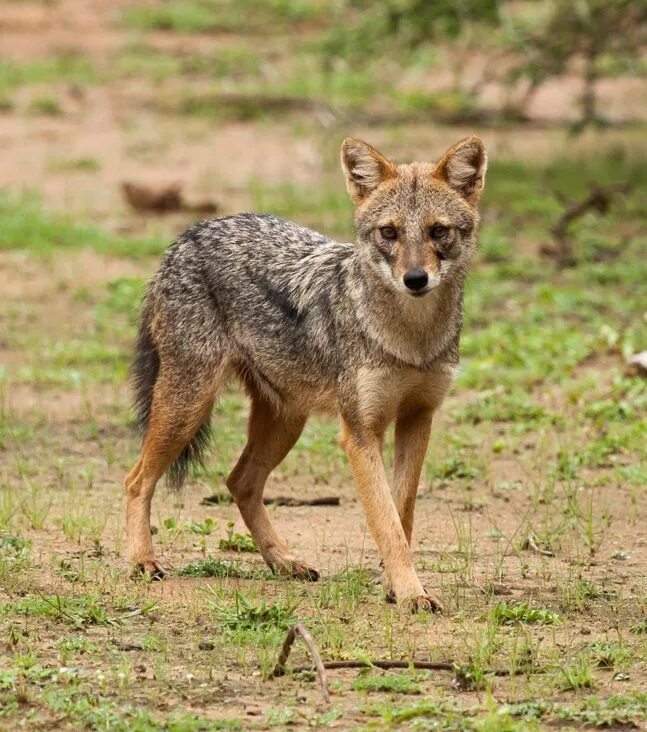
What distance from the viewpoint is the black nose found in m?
6.52

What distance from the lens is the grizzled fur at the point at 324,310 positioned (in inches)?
268

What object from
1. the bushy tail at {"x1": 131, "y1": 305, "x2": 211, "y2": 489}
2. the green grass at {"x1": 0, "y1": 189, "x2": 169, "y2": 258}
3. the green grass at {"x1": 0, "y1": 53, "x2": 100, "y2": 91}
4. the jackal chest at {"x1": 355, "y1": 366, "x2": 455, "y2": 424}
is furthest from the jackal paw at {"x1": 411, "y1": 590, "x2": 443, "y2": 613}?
the green grass at {"x1": 0, "y1": 53, "x2": 100, "y2": 91}

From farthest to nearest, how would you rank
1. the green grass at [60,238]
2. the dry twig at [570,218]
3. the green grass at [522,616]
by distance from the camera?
the green grass at [60,238] < the dry twig at [570,218] < the green grass at [522,616]

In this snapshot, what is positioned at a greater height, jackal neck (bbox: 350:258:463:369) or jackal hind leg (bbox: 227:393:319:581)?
jackal neck (bbox: 350:258:463:369)

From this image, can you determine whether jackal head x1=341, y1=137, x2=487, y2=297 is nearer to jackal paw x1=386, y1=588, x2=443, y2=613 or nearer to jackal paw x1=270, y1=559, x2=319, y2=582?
jackal paw x1=386, y1=588, x2=443, y2=613

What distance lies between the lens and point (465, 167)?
6.97 metres

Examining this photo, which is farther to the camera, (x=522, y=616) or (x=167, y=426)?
(x=167, y=426)

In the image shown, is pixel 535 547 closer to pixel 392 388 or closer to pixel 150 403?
pixel 392 388

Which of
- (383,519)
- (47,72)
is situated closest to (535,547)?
(383,519)

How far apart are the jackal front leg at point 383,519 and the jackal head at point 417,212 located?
0.73 meters

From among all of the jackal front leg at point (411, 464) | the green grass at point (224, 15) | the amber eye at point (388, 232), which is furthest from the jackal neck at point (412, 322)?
the green grass at point (224, 15)

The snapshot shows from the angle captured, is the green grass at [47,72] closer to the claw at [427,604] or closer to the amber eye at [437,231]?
the amber eye at [437,231]

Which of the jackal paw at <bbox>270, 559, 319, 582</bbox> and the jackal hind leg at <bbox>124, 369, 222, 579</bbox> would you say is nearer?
A: the jackal paw at <bbox>270, 559, 319, 582</bbox>

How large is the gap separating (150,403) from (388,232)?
1.69 m
